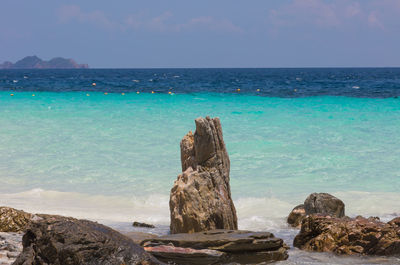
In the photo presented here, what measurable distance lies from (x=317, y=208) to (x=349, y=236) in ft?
6.04

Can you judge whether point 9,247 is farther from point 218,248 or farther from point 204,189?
point 204,189

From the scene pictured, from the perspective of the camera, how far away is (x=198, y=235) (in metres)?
6.31

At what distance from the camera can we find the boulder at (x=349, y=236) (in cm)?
649

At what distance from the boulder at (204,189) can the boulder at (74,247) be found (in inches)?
105

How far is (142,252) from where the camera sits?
172 inches

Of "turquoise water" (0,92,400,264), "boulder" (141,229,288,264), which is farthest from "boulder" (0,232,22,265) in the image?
"turquoise water" (0,92,400,264)

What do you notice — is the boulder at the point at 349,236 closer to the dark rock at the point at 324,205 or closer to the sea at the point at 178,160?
the sea at the point at 178,160

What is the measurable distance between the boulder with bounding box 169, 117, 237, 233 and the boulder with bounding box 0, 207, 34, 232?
1.97 m

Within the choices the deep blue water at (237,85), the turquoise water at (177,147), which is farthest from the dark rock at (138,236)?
the deep blue water at (237,85)

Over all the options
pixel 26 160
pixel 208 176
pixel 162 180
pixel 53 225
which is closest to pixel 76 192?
pixel 162 180

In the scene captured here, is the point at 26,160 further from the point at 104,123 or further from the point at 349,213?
the point at 349,213

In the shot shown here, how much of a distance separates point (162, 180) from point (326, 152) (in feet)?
19.9

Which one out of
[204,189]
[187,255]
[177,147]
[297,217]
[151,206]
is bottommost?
[151,206]

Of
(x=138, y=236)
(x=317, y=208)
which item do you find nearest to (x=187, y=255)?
(x=138, y=236)
